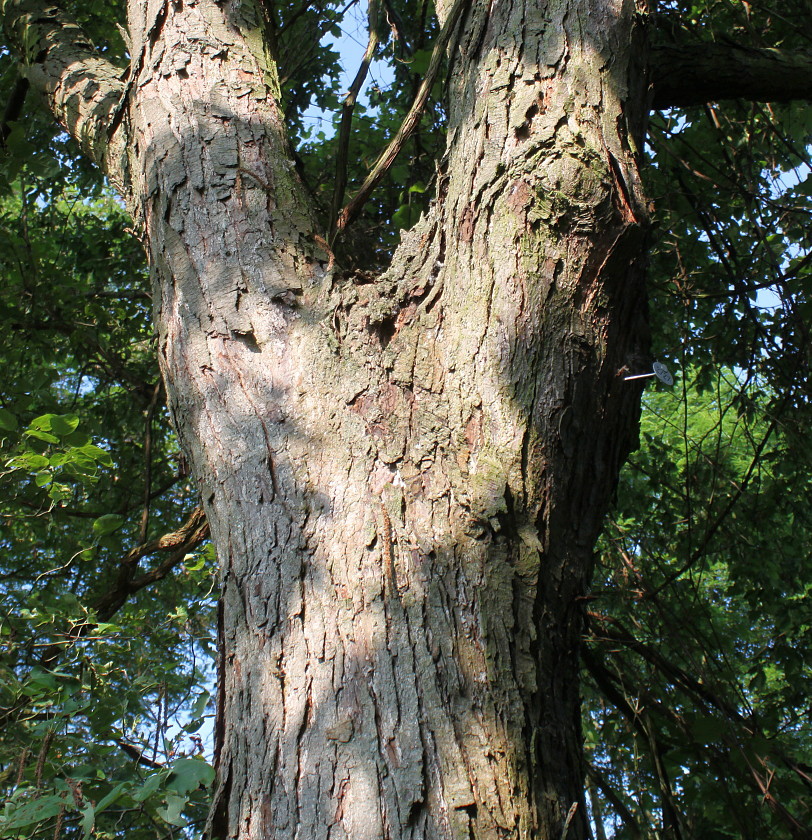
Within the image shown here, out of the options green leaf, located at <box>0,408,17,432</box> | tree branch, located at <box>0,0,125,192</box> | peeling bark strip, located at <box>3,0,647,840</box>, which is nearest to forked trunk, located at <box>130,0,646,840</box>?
peeling bark strip, located at <box>3,0,647,840</box>

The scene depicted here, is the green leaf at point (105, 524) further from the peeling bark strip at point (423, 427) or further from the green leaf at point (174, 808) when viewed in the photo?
the green leaf at point (174, 808)

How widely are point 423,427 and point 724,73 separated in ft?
5.67

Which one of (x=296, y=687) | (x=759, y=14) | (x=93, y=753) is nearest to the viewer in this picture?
(x=296, y=687)

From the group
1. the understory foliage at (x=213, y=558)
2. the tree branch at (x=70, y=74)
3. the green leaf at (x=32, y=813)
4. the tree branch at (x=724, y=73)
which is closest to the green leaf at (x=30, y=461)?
the understory foliage at (x=213, y=558)

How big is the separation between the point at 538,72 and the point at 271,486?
1.04m

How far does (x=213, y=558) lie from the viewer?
2859 mm

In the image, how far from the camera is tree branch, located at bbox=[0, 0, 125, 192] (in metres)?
2.16

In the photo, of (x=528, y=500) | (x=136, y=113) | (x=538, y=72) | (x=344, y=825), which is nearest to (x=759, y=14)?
(x=538, y=72)

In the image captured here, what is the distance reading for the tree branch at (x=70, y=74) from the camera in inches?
84.9

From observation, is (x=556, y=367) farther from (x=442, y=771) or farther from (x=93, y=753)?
(x=93, y=753)

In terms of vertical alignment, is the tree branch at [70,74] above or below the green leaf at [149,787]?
above

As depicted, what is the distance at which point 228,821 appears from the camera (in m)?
1.20

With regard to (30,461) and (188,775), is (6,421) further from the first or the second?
(188,775)

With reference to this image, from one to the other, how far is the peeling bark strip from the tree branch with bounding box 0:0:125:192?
19.7 inches
